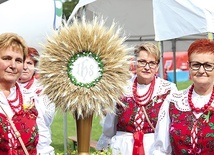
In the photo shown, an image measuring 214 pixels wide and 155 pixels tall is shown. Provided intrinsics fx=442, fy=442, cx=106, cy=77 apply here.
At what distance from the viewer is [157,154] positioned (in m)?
2.63

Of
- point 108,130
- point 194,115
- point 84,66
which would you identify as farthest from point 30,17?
point 84,66

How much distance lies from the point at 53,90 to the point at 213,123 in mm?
1049

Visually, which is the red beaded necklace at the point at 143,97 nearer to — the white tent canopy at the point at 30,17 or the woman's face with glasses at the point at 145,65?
the woman's face with glasses at the point at 145,65

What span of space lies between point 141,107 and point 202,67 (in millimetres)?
1127

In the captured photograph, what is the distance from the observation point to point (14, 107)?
2.46m

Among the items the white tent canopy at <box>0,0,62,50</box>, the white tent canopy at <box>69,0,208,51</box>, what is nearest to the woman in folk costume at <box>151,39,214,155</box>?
the white tent canopy at <box>0,0,62,50</box>

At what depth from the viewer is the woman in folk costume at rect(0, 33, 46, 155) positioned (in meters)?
2.34

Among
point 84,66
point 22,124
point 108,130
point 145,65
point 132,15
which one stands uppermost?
point 132,15

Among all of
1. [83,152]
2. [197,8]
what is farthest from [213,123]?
[197,8]

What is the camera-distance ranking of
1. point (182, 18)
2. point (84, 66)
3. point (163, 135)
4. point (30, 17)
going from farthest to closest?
point (182, 18) < point (30, 17) < point (163, 135) < point (84, 66)

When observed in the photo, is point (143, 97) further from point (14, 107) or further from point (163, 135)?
point (14, 107)

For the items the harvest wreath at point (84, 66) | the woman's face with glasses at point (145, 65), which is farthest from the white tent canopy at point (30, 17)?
the harvest wreath at point (84, 66)

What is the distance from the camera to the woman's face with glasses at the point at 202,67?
243cm

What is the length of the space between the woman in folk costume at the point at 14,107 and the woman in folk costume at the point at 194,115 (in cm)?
76
